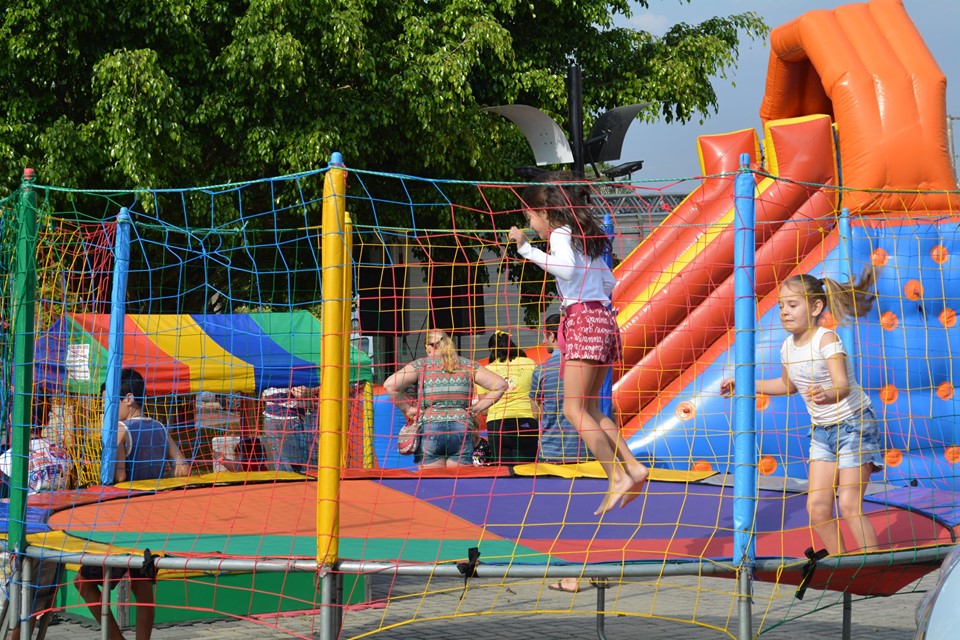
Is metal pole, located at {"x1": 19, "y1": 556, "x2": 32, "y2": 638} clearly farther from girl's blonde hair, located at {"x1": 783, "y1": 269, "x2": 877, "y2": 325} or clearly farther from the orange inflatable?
the orange inflatable

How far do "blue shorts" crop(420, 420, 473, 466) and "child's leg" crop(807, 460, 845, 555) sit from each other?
10.5ft

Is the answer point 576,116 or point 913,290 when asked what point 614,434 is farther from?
point 576,116

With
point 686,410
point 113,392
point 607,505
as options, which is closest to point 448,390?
point 686,410

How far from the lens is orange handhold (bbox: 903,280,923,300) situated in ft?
25.9

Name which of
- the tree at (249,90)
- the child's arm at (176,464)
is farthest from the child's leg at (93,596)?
the tree at (249,90)

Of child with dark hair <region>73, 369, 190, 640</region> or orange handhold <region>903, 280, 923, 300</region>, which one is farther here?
orange handhold <region>903, 280, 923, 300</region>

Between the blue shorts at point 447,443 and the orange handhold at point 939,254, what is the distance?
3.51 meters

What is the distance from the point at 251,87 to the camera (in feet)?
43.0

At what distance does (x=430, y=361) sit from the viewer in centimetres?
776

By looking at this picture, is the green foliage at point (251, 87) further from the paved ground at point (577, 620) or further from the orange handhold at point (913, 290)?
the paved ground at point (577, 620)

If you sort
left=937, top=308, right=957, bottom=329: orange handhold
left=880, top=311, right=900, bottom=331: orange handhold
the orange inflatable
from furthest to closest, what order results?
the orange inflatable, left=880, top=311, right=900, bottom=331: orange handhold, left=937, top=308, right=957, bottom=329: orange handhold

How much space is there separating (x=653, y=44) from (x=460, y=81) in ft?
16.3

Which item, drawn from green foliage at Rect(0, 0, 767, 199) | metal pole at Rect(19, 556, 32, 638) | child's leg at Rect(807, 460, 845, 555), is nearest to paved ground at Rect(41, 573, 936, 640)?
child's leg at Rect(807, 460, 845, 555)

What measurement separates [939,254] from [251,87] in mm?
8116
